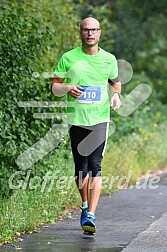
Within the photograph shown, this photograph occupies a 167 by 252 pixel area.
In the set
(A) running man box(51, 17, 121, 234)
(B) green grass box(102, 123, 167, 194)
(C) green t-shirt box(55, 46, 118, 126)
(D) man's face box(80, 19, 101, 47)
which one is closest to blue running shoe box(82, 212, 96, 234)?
(A) running man box(51, 17, 121, 234)

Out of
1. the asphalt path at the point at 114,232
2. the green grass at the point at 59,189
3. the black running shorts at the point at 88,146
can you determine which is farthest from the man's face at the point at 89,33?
the asphalt path at the point at 114,232

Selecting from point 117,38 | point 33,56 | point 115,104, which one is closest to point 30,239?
point 115,104

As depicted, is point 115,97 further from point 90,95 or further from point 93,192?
point 93,192

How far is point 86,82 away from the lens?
8.24 metres

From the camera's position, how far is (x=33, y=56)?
914cm

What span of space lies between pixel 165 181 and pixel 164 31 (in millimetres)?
11269

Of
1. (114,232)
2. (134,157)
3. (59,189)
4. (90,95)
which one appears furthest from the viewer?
(134,157)

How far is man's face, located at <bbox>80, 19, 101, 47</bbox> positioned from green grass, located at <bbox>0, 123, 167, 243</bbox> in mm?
1691

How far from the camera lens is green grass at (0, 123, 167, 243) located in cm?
817

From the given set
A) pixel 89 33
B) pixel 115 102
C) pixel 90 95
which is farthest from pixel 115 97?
pixel 89 33

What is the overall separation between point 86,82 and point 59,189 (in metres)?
2.01

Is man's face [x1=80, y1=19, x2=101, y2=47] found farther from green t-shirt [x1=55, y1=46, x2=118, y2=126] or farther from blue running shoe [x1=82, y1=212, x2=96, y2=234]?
blue running shoe [x1=82, y1=212, x2=96, y2=234]

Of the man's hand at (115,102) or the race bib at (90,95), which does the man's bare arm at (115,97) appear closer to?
the man's hand at (115,102)

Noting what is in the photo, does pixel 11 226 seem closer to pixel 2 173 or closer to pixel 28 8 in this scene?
pixel 2 173
